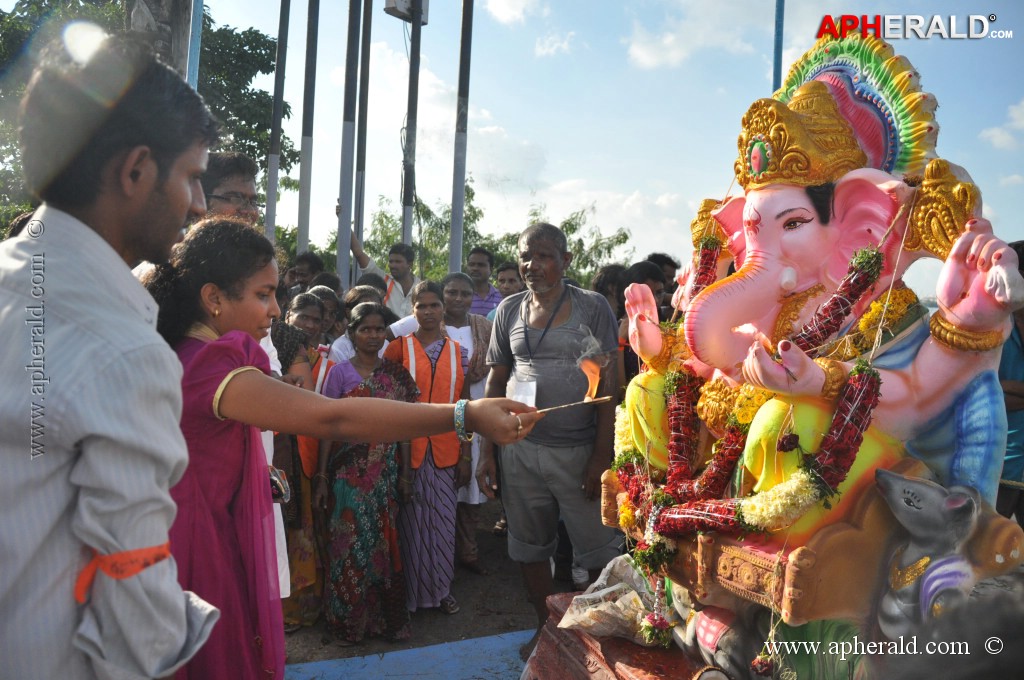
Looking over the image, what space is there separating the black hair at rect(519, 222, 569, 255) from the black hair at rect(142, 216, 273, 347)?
6.43 feet

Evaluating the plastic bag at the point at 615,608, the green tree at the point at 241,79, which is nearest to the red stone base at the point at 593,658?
the plastic bag at the point at 615,608

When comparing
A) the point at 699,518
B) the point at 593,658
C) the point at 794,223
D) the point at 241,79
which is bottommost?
the point at 593,658

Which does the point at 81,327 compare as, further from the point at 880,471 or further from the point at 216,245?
the point at 880,471

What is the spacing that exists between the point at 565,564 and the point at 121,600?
433cm

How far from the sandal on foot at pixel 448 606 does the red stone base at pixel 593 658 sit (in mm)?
1507

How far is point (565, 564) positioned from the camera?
5.43 meters

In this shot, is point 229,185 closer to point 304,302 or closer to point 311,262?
point 304,302

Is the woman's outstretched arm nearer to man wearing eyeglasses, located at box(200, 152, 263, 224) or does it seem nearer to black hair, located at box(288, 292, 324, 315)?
man wearing eyeglasses, located at box(200, 152, 263, 224)

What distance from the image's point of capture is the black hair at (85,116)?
1423 millimetres

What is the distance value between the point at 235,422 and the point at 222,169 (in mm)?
1766

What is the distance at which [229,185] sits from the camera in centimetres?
368

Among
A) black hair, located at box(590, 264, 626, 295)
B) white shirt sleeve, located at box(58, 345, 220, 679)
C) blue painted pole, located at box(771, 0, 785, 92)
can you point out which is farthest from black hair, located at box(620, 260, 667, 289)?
white shirt sleeve, located at box(58, 345, 220, 679)

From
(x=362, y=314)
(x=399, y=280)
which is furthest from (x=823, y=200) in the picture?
(x=399, y=280)

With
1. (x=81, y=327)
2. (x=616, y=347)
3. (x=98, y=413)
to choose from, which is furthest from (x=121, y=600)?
(x=616, y=347)
